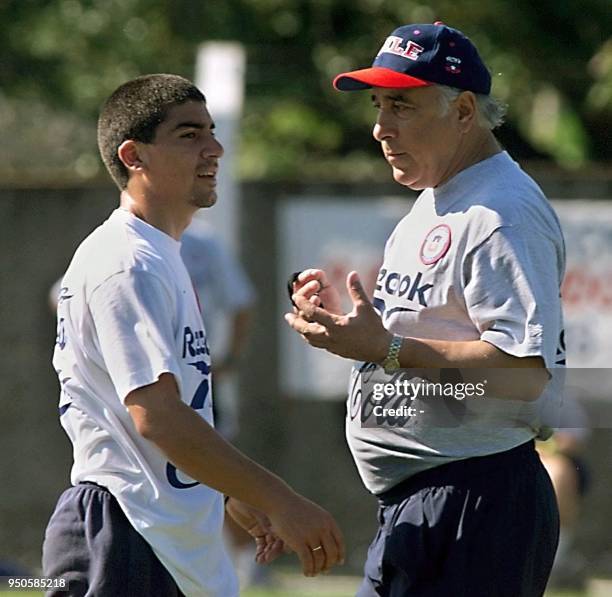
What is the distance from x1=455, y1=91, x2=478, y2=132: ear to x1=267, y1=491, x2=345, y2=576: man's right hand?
109cm

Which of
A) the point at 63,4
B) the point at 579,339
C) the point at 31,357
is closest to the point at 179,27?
the point at 63,4

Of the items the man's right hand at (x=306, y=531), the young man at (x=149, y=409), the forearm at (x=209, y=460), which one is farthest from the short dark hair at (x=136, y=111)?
the man's right hand at (x=306, y=531)

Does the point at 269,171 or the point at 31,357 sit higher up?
the point at 269,171

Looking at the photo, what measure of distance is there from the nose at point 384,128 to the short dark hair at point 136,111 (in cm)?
50

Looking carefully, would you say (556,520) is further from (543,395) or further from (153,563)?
(153,563)

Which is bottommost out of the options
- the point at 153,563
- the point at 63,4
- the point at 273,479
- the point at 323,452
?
the point at 323,452

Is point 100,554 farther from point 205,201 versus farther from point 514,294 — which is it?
point 514,294

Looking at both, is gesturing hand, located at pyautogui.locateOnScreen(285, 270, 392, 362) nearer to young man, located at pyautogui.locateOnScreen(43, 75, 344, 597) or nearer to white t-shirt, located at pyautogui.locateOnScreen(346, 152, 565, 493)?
white t-shirt, located at pyautogui.locateOnScreen(346, 152, 565, 493)

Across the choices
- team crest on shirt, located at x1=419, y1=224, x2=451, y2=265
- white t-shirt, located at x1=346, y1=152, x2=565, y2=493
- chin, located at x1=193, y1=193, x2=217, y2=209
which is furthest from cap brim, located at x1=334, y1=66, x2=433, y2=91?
chin, located at x1=193, y1=193, x2=217, y2=209

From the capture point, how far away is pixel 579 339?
32.1ft

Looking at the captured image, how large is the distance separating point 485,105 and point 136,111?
3.05ft

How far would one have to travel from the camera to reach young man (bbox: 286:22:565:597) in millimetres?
3779

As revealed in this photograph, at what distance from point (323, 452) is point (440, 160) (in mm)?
6297

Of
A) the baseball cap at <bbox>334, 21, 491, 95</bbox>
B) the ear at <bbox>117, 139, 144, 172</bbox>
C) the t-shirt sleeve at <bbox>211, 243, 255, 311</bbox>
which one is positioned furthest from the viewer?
the t-shirt sleeve at <bbox>211, 243, 255, 311</bbox>
